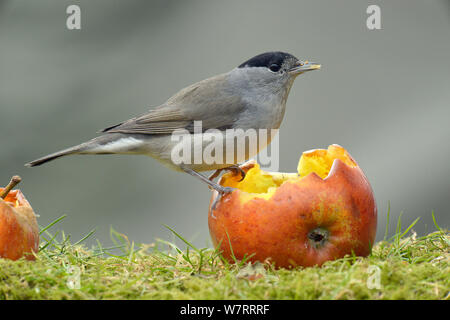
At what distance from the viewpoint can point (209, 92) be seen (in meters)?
4.32

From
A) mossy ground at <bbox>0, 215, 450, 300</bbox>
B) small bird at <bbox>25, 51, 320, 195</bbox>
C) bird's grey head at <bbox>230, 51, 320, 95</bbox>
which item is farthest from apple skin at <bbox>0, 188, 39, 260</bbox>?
bird's grey head at <bbox>230, 51, 320, 95</bbox>

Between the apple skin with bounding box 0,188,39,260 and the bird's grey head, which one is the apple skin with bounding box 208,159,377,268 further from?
the bird's grey head

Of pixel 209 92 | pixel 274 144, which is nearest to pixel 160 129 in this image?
pixel 209 92

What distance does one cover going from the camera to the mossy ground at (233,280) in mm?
2436

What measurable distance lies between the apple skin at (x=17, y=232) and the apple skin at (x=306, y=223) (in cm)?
122

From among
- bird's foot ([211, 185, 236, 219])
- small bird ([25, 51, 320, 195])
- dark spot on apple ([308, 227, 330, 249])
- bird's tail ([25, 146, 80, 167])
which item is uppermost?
small bird ([25, 51, 320, 195])

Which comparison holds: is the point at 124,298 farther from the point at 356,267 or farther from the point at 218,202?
the point at 356,267

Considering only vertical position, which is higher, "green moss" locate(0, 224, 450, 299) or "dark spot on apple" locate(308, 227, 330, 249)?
"dark spot on apple" locate(308, 227, 330, 249)

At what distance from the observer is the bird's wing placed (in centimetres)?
412

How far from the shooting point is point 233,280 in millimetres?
2602

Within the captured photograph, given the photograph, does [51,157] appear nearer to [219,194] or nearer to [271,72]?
[219,194]

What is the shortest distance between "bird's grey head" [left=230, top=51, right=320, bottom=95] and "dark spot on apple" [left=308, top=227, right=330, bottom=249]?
1640 mm

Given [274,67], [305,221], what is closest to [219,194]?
[305,221]

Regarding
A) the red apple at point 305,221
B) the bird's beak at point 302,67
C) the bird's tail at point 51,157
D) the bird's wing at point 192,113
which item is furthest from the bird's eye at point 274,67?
the bird's tail at point 51,157
